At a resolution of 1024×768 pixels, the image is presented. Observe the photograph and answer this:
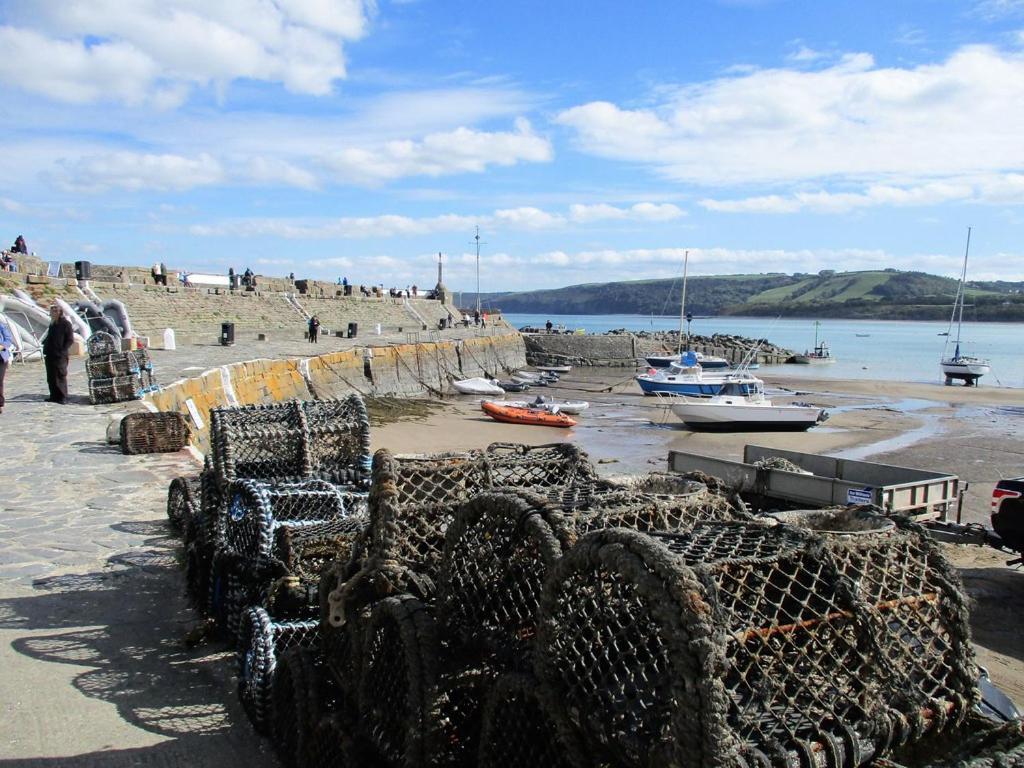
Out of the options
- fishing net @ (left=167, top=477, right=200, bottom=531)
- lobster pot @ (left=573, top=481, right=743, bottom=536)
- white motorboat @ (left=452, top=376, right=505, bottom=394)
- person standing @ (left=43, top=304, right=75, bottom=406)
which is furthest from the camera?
white motorboat @ (left=452, top=376, right=505, bottom=394)

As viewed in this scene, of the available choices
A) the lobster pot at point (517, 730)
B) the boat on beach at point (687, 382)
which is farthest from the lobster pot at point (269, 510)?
the boat on beach at point (687, 382)

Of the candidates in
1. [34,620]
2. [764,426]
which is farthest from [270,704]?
[764,426]

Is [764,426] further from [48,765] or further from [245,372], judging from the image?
[48,765]

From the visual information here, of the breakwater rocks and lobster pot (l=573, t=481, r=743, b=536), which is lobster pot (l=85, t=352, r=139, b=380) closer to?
lobster pot (l=573, t=481, r=743, b=536)

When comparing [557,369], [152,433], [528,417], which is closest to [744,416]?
[528,417]

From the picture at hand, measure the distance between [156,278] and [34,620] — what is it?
1110 inches

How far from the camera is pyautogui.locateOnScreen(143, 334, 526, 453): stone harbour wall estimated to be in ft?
43.2

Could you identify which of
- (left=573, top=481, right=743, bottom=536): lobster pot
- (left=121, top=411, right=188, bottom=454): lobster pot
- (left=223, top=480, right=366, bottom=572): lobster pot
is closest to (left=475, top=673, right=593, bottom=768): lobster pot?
(left=573, top=481, right=743, bottom=536): lobster pot

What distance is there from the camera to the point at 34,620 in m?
4.71

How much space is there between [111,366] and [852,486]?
988cm

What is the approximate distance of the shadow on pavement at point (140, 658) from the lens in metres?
3.60

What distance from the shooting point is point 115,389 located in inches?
466

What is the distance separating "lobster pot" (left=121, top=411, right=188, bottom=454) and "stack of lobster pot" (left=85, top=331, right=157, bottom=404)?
3.37 m

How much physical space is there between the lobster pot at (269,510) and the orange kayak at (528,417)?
18614mm
